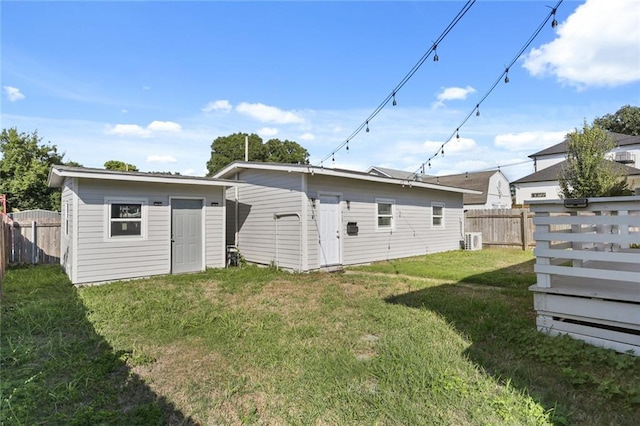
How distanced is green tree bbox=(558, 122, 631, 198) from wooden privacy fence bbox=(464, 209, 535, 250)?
3.40 m

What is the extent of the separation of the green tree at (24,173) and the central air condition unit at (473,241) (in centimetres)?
2333

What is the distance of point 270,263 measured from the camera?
→ 9.82 meters

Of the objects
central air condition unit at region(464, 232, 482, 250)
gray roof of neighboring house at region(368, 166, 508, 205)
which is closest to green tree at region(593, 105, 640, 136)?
gray roof of neighboring house at region(368, 166, 508, 205)

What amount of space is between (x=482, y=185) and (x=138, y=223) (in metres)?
28.6

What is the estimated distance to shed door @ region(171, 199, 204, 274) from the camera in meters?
8.91

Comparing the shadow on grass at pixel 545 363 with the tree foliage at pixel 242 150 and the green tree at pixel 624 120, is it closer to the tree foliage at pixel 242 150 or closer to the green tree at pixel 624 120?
the tree foliage at pixel 242 150

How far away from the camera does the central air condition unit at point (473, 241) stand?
46.4 feet

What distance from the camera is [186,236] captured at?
9117mm

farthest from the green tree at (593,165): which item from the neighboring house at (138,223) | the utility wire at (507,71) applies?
the neighboring house at (138,223)

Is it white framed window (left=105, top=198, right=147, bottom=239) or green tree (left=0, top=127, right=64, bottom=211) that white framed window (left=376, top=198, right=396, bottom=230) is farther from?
green tree (left=0, top=127, right=64, bottom=211)

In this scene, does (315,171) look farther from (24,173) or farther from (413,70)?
(24,173)

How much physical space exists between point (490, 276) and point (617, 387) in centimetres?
541

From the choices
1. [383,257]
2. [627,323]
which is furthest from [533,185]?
[627,323]

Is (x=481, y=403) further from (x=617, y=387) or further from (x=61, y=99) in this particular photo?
(x=61, y=99)
